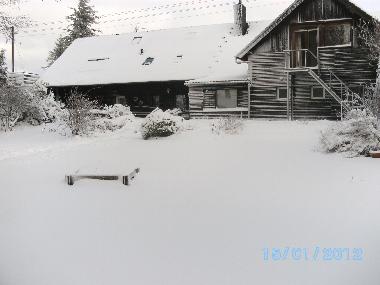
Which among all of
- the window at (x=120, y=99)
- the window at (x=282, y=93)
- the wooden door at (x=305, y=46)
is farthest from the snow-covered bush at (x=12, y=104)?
the wooden door at (x=305, y=46)

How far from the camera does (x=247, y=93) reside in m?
24.9

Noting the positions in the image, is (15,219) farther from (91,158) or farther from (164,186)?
(91,158)

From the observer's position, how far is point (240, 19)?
30500 millimetres

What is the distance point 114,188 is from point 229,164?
11.9 feet

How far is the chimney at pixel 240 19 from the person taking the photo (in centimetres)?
3036

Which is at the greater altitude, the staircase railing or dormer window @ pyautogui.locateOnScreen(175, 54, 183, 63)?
dormer window @ pyautogui.locateOnScreen(175, 54, 183, 63)

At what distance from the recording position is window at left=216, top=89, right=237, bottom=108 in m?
25.5

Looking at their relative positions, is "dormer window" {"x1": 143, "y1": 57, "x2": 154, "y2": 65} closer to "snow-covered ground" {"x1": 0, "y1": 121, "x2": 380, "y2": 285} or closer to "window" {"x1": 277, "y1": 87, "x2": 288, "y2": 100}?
"window" {"x1": 277, "y1": 87, "x2": 288, "y2": 100}

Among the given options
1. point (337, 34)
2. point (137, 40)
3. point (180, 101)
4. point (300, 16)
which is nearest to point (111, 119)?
point (180, 101)

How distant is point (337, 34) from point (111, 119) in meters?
13.3

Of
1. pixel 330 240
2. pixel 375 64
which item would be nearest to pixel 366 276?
pixel 330 240

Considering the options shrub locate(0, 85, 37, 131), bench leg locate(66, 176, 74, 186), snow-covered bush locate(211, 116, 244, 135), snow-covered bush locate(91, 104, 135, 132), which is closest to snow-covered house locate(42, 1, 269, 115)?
snow-covered bush locate(91, 104, 135, 132)

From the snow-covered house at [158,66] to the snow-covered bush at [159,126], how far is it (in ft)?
26.3

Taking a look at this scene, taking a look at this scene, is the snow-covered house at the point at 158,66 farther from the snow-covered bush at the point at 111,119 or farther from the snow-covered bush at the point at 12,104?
the snow-covered bush at the point at 12,104
